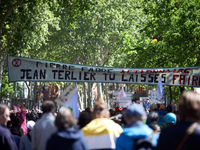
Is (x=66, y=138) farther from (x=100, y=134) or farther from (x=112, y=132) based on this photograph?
(x=112, y=132)

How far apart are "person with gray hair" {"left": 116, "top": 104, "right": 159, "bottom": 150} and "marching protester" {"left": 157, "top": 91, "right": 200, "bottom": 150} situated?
491 mm

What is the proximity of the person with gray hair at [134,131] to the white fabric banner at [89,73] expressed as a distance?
7.63 metres

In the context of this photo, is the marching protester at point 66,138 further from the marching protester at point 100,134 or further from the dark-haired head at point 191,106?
the dark-haired head at point 191,106

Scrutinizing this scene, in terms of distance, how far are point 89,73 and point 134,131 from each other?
839 centimetres

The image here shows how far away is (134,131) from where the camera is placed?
4.57 meters

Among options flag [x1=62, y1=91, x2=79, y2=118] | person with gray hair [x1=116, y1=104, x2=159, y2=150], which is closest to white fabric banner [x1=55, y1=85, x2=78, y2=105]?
flag [x1=62, y1=91, x2=79, y2=118]

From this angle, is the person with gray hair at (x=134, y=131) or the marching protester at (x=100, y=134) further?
the marching protester at (x=100, y=134)

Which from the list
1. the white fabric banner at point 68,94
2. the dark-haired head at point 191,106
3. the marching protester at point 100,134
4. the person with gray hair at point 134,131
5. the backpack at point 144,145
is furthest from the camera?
the white fabric banner at point 68,94

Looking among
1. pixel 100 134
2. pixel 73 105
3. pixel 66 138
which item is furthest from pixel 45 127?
pixel 73 105

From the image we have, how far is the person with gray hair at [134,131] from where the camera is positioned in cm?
452

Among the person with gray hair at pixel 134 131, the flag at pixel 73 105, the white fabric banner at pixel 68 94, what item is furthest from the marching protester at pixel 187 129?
the white fabric banner at pixel 68 94

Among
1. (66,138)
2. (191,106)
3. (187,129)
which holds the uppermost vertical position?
(191,106)

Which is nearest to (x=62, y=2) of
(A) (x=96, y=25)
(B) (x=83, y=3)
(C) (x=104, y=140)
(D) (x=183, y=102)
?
(B) (x=83, y=3)

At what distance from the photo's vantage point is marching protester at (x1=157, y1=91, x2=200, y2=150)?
3.71 metres
